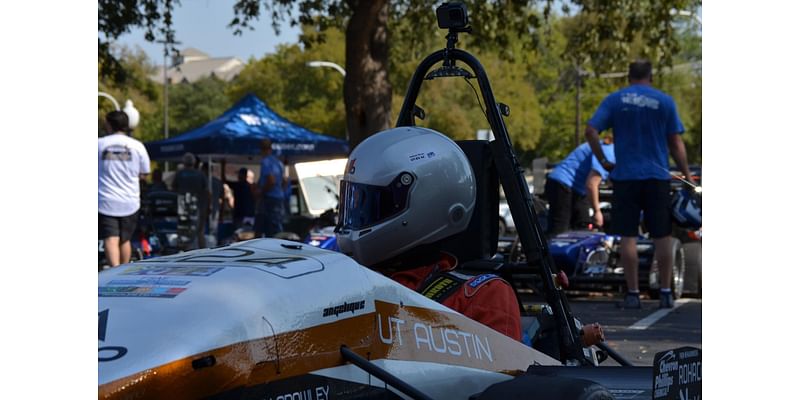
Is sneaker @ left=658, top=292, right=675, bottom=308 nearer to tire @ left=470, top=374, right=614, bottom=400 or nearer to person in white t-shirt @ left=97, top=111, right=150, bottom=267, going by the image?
person in white t-shirt @ left=97, top=111, right=150, bottom=267

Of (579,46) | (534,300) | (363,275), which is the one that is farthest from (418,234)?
(579,46)

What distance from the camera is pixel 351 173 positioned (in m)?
3.76

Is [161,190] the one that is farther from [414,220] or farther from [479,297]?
[479,297]

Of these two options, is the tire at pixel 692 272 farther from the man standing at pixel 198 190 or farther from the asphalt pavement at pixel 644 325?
the man standing at pixel 198 190

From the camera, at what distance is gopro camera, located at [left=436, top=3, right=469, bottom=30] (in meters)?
4.43

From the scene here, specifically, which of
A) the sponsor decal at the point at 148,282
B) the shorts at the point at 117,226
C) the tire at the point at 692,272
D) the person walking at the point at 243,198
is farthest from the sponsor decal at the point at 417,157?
the person walking at the point at 243,198

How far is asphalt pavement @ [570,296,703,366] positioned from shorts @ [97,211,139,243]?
148 inches

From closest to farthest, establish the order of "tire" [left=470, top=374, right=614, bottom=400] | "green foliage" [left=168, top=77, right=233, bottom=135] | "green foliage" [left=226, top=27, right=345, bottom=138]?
"tire" [left=470, top=374, right=614, bottom=400], "green foliage" [left=226, top=27, right=345, bottom=138], "green foliage" [left=168, top=77, right=233, bottom=135]

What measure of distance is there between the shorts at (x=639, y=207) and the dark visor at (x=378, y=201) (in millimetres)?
5330

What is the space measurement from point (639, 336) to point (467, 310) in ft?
14.1

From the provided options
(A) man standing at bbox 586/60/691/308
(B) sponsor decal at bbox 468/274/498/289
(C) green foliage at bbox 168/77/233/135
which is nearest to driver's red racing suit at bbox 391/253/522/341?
(B) sponsor decal at bbox 468/274/498/289

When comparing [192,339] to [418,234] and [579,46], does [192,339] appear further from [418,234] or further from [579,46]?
[579,46]

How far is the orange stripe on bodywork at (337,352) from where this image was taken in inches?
92.1

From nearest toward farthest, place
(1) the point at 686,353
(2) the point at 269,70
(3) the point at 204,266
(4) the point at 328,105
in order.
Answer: (3) the point at 204,266
(1) the point at 686,353
(4) the point at 328,105
(2) the point at 269,70
